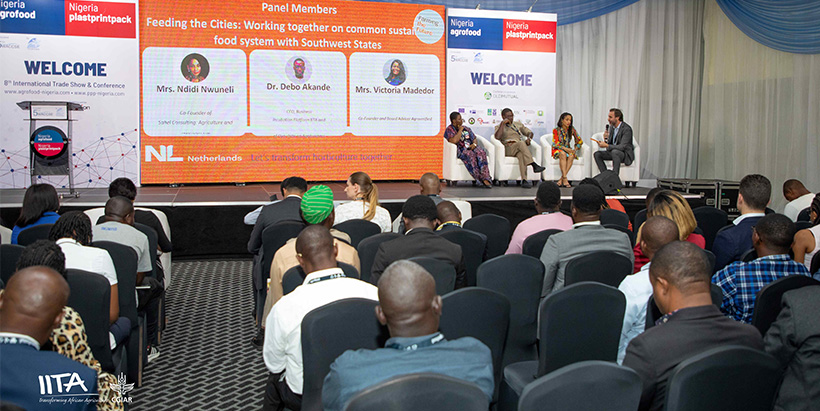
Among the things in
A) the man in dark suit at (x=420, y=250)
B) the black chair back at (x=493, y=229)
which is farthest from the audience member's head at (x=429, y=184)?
the man in dark suit at (x=420, y=250)

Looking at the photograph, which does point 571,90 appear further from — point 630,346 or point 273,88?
point 630,346

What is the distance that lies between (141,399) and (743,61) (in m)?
11.2

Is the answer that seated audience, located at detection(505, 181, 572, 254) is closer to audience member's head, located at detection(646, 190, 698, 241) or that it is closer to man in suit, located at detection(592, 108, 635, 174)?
audience member's head, located at detection(646, 190, 698, 241)

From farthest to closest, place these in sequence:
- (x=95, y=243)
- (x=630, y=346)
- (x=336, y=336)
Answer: (x=95, y=243), (x=336, y=336), (x=630, y=346)

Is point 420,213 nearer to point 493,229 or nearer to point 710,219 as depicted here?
point 493,229

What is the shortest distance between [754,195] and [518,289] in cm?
202

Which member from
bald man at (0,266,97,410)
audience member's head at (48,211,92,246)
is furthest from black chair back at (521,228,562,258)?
bald man at (0,266,97,410)

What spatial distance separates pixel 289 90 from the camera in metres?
9.79

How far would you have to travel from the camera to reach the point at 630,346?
75.1 inches

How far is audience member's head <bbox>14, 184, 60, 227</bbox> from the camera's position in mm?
4043

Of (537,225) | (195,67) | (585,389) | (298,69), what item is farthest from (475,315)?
(195,67)

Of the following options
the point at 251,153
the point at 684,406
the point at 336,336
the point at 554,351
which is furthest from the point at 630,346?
the point at 251,153

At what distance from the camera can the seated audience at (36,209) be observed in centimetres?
404

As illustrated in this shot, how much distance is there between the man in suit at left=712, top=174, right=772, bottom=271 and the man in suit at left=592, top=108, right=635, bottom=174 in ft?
17.7
